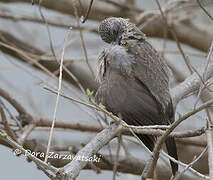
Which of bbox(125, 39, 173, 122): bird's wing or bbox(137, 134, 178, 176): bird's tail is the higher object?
bbox(125, 39, 173, 122): bird's wing

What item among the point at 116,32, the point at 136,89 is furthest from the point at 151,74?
the point at 116,32

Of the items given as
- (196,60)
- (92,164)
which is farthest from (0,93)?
(196,60)

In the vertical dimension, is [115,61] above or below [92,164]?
above

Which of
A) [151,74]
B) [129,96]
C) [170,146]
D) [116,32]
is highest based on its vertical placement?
[116,32]

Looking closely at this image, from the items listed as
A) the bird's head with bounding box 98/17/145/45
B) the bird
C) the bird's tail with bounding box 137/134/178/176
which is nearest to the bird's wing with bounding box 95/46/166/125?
the bird

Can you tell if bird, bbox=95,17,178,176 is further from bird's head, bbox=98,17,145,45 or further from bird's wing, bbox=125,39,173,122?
bird's head, bbox=98,17,145,45

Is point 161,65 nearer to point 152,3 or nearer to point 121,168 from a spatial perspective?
point 121,168

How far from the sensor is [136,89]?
2.54 m

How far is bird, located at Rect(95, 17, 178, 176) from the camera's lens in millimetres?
2547

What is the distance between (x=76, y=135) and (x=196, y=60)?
182 centimetres

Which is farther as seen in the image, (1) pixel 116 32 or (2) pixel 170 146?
(1) pixel 116 32

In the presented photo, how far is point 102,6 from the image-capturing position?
14.0 ft

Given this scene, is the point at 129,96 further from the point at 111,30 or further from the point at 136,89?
the point at 111,30

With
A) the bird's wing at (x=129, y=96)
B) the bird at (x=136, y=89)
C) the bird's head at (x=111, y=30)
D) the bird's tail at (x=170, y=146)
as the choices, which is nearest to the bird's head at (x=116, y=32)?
the bird's head at (x=111, y=30)
